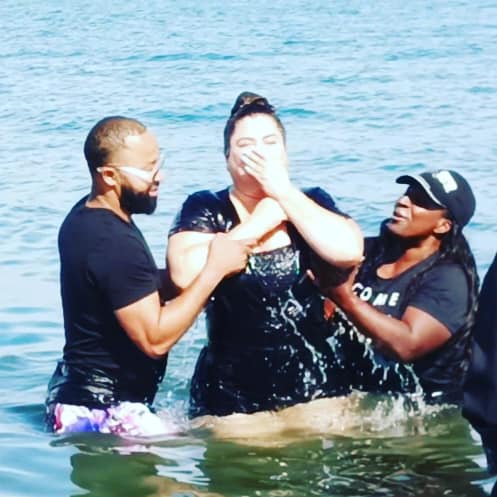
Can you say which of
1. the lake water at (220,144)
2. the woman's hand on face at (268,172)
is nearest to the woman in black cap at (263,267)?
the woman's hand on face at (268,172)

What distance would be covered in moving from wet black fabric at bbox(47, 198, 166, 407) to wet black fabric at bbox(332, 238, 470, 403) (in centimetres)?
105

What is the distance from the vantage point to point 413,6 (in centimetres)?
3769

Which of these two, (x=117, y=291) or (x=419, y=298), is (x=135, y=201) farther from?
(x=419, y=298)

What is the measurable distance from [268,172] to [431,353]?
4.61ft

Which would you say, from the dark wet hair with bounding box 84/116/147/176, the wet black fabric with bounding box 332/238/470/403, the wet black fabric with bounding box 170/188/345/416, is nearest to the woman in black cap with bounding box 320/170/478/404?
the wet black fabric with bounding box 332/238/470/403

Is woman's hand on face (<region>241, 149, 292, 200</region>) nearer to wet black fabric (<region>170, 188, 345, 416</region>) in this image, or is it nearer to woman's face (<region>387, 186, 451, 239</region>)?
wet black fabric (<region>170, 188, 345, 416</region>)

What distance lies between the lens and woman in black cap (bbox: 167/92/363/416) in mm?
6383

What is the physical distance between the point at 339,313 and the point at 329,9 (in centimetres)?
3278

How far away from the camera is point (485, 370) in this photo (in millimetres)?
3961

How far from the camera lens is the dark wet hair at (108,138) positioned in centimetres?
640

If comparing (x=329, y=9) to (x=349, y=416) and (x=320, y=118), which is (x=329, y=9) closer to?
(x=320, y=118)

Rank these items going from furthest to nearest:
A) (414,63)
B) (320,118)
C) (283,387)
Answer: (414,63) < (320,118) < (283,387)

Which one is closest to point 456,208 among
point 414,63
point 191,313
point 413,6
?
point 191,313

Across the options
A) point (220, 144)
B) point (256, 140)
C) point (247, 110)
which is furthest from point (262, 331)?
point (220, 144)
